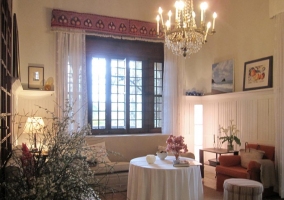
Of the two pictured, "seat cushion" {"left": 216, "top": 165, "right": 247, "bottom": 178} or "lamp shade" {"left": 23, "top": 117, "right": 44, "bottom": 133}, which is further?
"seat cushion" {"left": 216, "top": 165, "right": 247, "bottom": 178}

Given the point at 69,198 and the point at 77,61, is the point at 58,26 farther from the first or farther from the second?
the point at 69,198

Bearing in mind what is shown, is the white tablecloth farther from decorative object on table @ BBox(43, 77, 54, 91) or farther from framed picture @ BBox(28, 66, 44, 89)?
framed picture @ BBox(28, 66, 44, 89)

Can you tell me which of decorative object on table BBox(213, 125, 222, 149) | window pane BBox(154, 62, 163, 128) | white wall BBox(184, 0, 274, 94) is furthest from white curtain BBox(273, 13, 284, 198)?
window pane BBox(154, 62, 163, 128)

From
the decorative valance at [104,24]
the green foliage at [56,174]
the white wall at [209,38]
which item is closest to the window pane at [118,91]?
the decorative valance at [104,24]

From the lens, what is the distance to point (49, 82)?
5691mm

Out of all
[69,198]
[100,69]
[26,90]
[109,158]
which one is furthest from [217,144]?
[69,198]

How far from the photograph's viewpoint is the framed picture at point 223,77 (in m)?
6.41

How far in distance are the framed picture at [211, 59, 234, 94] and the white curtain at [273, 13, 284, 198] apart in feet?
4.39

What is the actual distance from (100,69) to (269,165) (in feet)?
13.1

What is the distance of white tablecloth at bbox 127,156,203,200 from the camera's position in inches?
145

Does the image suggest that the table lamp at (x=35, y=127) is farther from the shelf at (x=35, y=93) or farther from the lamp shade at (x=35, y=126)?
the shelf at (x=35, y=93)

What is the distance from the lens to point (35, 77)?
5.71m

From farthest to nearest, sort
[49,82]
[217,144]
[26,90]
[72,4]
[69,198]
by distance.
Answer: [217,144] → [72,4] → [49,82] → [26,90] → [69,198]

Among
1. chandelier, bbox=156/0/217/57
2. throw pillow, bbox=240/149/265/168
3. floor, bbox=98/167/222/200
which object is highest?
chandelier, bbox=156/0/217/57
